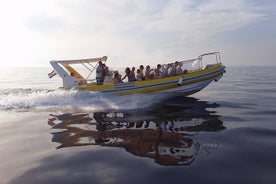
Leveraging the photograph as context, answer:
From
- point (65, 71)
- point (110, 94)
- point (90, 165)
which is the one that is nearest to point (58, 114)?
point (110, 94)

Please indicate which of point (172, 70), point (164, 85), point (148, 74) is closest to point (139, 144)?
point (164, 85)

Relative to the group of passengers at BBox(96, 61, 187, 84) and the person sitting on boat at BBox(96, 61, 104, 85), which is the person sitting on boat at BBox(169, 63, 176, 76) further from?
the person sitting on boat at BBox(96, 61, 104, 85)

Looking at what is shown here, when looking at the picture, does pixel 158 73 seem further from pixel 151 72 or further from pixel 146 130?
pixel 146 130

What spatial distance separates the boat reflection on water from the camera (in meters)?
7.86

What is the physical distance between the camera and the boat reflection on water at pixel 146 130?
7.86 metres

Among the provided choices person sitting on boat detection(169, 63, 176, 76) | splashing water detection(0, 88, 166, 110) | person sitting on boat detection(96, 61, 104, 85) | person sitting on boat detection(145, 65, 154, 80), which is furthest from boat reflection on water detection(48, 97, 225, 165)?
person sitting on boat detection(96, 61, 104, 85)

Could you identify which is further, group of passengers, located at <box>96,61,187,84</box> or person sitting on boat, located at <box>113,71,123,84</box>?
person sitting on boat, located at <box>113,71,123,84</box>

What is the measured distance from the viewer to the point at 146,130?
10.1 meters

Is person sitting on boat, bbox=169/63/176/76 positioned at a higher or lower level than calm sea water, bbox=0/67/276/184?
higher

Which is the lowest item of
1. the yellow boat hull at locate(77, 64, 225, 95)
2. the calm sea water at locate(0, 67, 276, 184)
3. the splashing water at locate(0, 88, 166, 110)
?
the calm sea water at locate(0, 67, 276, 184)

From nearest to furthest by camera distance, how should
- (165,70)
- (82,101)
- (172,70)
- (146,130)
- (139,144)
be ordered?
(139,144) → (146,130) → (82,101) → (172,70) → (165,70)

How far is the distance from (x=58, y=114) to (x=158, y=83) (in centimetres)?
554

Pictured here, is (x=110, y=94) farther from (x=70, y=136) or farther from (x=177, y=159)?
(x=177, y=159)

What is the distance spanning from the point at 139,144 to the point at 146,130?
66.5 inches
